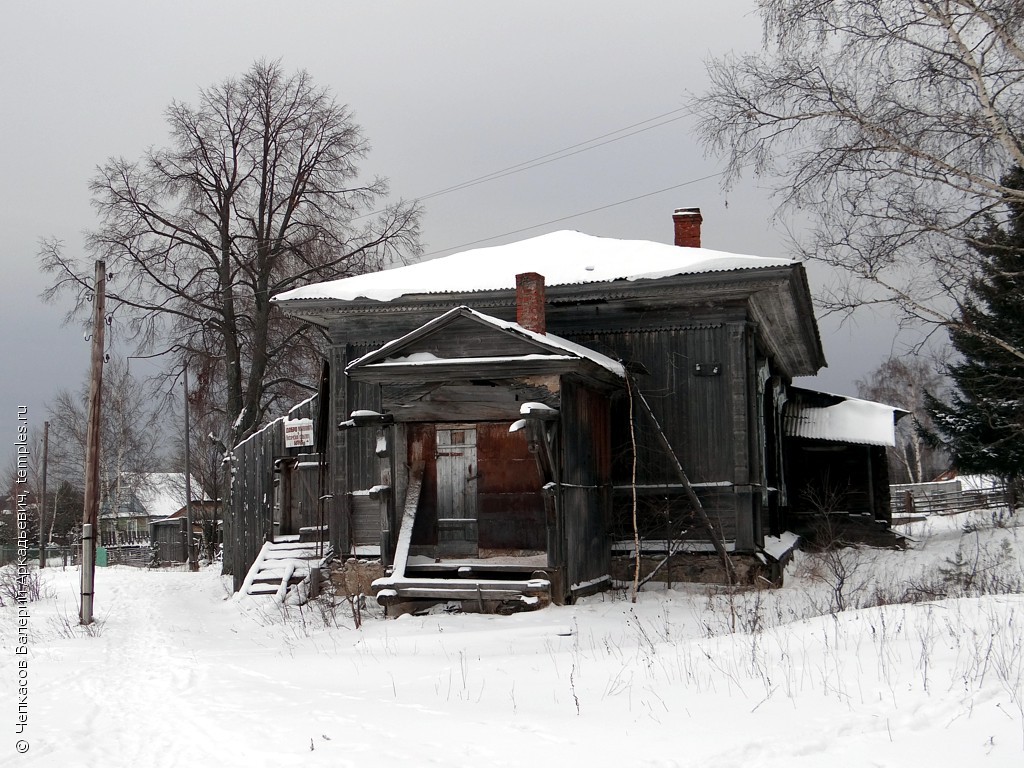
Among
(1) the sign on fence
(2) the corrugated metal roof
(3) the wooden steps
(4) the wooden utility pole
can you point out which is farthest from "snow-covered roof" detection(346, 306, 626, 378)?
(2) the corrugated metal roof

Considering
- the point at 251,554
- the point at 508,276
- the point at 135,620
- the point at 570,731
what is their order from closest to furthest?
1. the point at 570,731
2. the point at 135,620
3. the point at 508,276
4. the point at 251,554

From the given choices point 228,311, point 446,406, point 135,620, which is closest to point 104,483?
point 228,311

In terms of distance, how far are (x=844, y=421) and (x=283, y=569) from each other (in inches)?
456

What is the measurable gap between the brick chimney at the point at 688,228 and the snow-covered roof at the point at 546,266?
176cm

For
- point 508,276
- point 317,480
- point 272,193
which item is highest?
point 272,193

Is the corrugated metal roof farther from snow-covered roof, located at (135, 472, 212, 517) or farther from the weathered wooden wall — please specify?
snow-covered roof, located at (135, 472, 212, 517)

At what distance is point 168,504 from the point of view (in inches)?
3059

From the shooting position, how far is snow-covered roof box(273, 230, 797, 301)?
14.4 m

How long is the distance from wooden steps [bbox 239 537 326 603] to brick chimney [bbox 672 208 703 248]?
29.2 feet

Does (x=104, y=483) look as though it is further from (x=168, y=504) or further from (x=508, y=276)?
(x=508, y=276)

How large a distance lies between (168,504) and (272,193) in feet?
186

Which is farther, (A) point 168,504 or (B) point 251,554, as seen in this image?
(A) point 168,504

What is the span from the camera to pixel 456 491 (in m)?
14.0

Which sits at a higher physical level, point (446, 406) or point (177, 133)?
point (177, 133)
